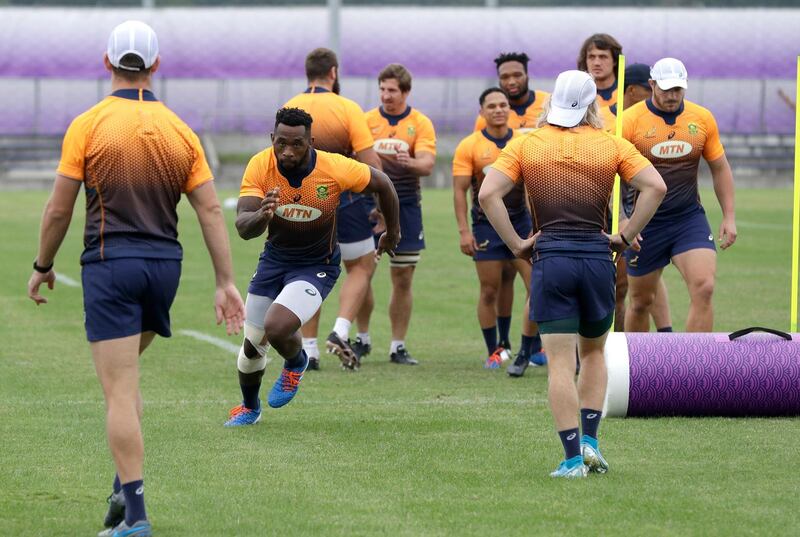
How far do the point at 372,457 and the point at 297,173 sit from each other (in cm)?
190

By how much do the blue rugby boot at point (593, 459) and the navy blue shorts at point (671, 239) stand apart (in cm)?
338

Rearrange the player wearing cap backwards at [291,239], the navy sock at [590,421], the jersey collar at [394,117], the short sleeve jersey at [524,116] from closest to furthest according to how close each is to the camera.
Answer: the navy sock at [590,421] < the player wearing cap backwards at [291,239] < the short sleeve jersey at [524,116] < the jersey collar at [394,117]

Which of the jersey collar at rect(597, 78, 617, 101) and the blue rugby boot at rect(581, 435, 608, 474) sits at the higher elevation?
the jersey collar at rect(597, 78, 617, 101)

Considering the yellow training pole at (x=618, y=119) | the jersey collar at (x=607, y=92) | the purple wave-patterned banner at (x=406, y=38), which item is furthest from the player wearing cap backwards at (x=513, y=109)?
the purple wave-patterned banner at (x=406, y=38)

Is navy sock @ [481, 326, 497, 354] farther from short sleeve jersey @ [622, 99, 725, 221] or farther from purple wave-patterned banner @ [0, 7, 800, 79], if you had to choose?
purple wave-patterned banner @ [0, 7, 800, 79]

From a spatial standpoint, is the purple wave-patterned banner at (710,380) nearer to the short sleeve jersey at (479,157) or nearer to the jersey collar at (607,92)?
the short sleeve jersey at (479,157)

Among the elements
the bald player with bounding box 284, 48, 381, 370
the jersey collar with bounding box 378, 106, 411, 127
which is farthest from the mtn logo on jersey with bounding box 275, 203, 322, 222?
the jersey collar with bounding box 378, 106, 411, 127

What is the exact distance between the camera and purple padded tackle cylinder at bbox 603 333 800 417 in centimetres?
884

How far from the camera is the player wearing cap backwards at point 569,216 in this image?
23.4 ft

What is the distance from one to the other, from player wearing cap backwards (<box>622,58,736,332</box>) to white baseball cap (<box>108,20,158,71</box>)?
16.0 feet

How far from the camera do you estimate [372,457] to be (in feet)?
25.5

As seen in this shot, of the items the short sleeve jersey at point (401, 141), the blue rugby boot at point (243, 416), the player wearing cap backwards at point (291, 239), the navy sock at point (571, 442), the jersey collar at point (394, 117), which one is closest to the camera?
the navy sock at point (571, 442)

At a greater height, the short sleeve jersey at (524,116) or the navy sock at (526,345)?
the short sleeve jersey at (524,116)

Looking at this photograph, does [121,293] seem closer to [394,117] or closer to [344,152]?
[344,152]
